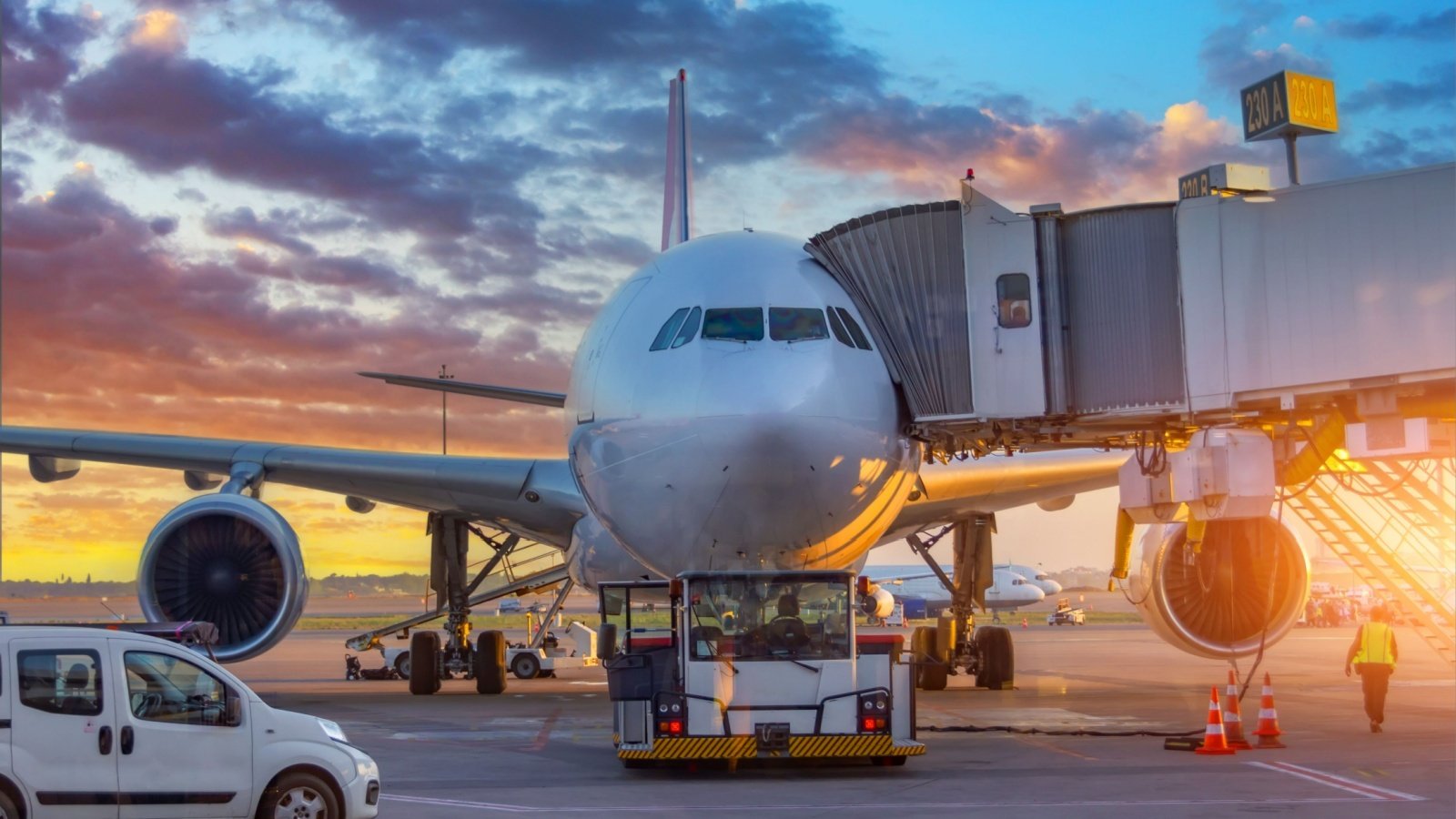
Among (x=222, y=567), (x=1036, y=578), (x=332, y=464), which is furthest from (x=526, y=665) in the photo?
(x=1036, y=578)

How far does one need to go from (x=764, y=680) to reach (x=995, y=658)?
995 cm

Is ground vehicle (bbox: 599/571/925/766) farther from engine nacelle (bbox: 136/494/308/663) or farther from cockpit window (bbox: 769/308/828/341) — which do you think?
engine nacelle (bbox: 136/494/308/663)

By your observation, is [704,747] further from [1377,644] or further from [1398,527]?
[1398,527]

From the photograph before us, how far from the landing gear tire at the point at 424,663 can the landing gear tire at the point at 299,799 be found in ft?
41.2

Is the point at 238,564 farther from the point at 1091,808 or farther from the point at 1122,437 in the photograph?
the point at 1091,808

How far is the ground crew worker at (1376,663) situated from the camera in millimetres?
14078

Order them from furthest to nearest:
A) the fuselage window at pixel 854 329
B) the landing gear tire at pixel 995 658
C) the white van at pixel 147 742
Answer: the landing gear tire at pixel 995 658 < the fuselage window at pixel 854 329 < the white van at pixel 147 742

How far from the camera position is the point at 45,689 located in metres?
8.21

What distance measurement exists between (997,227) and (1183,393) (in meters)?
2.04

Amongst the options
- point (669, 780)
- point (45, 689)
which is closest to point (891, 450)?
point (669, 780)

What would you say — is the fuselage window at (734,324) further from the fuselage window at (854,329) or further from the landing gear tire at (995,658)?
the landing gear tire at (995,658)

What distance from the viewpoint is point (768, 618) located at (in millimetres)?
11672

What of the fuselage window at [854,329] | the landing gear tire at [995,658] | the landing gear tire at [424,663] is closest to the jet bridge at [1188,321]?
the fuselage window at [854,329]

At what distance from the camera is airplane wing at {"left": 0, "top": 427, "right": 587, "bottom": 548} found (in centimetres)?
1839
